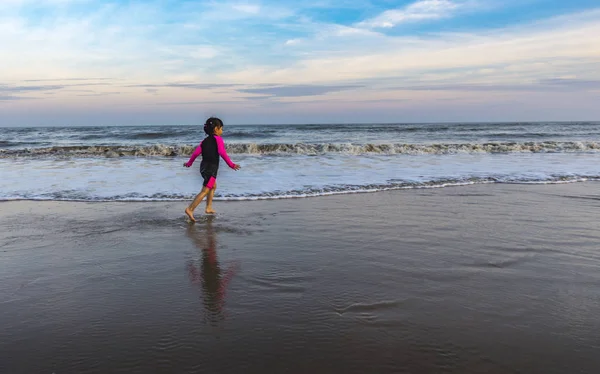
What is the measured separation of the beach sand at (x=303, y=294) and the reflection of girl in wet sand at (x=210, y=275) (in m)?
0.02

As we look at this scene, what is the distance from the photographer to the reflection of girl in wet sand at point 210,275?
11.1ft

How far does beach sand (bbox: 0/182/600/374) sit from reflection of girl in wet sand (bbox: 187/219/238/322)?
0.06 feet

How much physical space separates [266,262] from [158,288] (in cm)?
112

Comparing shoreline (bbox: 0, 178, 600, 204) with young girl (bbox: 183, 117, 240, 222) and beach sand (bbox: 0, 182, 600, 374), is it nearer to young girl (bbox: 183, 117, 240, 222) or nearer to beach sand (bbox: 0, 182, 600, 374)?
young girl (bbox: 183, 117, 240, 222)

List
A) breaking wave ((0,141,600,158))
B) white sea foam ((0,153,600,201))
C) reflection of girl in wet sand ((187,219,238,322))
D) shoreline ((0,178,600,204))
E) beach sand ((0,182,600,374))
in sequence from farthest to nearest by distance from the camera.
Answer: breaking wave ((0,141,600,158)), white sea foam ((0,153,600,201)), shoreline ((0,178,600,204)), reflection of girl in wet sand ((187,219,238,322)), beach sand ((0,182,600,374))

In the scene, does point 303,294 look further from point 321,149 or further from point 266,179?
point 321,149

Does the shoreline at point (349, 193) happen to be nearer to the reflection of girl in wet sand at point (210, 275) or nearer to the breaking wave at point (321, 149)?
the reflection of girl in wet sand at point (210, 275)

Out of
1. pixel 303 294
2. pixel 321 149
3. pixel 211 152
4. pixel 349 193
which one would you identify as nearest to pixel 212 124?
pixel 211 152

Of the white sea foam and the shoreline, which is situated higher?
the white sea foam

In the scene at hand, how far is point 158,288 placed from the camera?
3785 millimetres

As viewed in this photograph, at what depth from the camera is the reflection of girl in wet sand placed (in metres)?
3.38

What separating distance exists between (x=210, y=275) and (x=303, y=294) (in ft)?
3.34

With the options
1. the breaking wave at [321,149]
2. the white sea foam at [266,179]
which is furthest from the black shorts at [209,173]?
the breaking wave at [321,149]

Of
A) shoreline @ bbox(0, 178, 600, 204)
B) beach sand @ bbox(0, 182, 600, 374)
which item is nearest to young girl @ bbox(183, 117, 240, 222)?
beach sand @ bbox(0, 182, 600, 374)
